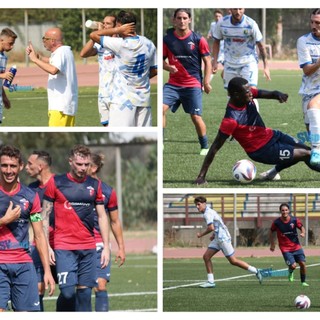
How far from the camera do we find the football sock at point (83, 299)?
8.88m

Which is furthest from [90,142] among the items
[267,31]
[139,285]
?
[139,285]

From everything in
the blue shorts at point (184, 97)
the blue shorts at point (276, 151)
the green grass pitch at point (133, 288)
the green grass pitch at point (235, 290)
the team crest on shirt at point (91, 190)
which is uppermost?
the blue shorts at point (184, 97)

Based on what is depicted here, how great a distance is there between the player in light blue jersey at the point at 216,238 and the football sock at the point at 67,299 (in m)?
1.64

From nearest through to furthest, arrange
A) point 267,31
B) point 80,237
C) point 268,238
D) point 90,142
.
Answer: point 80,237 < point 268,238 < point 267,31 < point 90,142

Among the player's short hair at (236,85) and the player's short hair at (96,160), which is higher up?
the player's short hair at (236,85)

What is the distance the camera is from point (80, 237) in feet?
29.1

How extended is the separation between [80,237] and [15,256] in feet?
2.39

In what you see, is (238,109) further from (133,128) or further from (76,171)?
(76,171)

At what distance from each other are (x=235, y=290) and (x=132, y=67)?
282cm

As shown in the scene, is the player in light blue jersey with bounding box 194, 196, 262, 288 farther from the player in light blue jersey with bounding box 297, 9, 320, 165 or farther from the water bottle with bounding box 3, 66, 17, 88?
the water bottle with bounding box 3, 66, 17, 88

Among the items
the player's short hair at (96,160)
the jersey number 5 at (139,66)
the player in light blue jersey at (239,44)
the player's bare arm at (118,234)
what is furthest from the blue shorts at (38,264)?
the player in light blue jersey at (239,44)

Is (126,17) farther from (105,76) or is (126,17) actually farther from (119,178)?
(119,178)

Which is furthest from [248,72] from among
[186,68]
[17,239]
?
[17,239]

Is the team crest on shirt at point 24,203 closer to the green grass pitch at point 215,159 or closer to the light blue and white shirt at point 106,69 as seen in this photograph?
the green grass pitch at point 215,159
